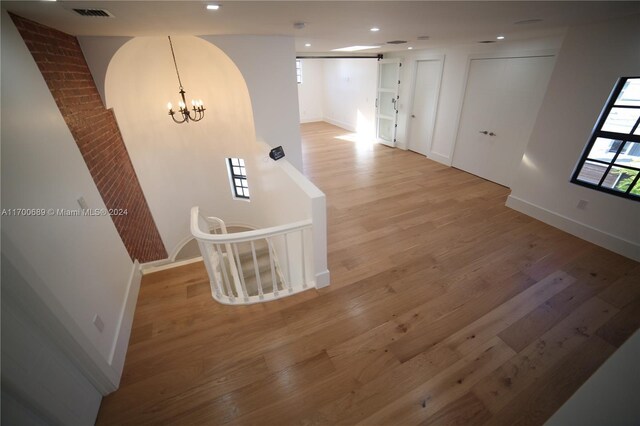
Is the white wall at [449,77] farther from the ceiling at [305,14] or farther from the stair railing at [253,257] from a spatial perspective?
the stair railing at [253,257]

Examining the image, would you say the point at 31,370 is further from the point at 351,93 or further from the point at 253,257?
the point at 351,93

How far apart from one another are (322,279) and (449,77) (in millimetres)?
5176

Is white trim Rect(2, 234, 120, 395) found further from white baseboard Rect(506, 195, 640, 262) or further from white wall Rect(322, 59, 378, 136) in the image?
white wall Rect(322, 59, 378, 136)

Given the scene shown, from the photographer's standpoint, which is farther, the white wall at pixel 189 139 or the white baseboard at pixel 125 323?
the white wall at pixel 189 139

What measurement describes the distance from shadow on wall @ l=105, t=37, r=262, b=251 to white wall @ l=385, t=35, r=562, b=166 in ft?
13.8

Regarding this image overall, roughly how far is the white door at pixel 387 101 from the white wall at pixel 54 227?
669 centimetres

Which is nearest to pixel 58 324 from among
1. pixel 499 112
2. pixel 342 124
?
pixel 499 112

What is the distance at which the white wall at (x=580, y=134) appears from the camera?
2697 millimetres

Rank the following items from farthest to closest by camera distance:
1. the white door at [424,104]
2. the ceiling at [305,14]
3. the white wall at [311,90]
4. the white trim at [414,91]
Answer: the white wall at [311,90], the white door at [424,104], the white trim at [414,91], the ceiling at [305,14]

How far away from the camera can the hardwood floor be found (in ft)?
5.47

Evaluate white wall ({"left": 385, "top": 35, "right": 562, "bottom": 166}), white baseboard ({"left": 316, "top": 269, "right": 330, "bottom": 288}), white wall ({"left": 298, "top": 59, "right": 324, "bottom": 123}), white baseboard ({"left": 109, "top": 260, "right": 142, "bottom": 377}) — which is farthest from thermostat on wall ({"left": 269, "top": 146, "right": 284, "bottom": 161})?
white wall ({"left": 298, "top": 59, "right": 324, "bottom": 123})

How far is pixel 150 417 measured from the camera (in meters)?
1.62

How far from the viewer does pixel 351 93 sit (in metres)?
8.83

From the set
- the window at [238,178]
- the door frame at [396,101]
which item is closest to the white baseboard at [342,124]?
the door frame at [396,101]
